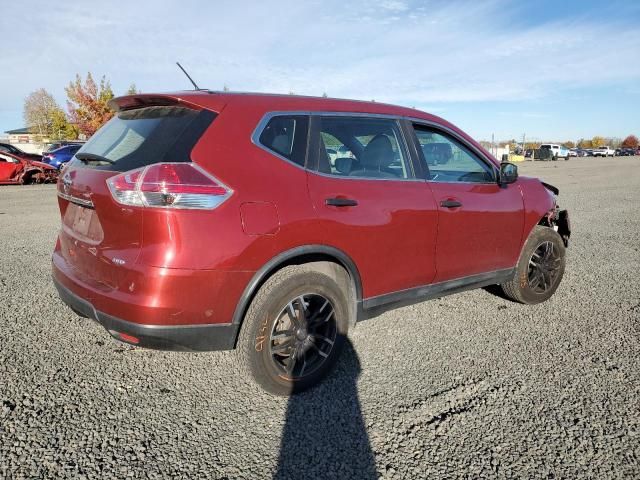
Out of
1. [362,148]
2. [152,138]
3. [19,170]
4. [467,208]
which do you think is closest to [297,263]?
[362,148]

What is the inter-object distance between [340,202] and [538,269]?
2.53 metres

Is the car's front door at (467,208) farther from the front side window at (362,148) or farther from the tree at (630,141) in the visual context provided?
the tree at (630,141)

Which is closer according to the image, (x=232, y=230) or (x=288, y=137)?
(x=232, y=230)

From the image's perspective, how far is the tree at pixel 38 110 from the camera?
78.3 meters

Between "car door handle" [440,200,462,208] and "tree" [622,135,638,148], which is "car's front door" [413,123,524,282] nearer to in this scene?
"car door handle" [440,200,462,208]

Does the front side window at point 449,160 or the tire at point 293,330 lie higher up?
the front side window at point 449,160

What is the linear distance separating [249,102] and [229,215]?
76cm

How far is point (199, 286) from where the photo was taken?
248cm

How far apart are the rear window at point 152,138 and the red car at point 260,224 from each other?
0.01m

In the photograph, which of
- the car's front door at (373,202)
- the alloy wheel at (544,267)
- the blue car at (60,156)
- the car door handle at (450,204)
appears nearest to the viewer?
the car's front door at (373,202)

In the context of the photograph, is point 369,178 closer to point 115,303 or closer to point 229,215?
point 229,215

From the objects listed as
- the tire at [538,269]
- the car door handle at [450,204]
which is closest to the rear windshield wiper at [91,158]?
the car door handle at [450,204]

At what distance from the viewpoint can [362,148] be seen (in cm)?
334

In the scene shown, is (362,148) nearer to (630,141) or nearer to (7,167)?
(7,167)
